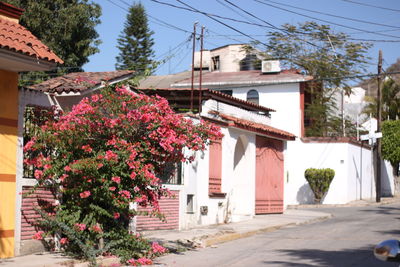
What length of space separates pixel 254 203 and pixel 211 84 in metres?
14.6

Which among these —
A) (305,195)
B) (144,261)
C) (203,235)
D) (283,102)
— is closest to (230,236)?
(203,235)

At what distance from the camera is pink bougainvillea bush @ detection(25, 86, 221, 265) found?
40.6 ft

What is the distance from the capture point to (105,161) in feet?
40.1

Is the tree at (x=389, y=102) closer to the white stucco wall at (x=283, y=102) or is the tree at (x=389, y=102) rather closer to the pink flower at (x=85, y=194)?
the white stucco wall at (x=283, y=102)

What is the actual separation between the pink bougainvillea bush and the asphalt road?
134 cm

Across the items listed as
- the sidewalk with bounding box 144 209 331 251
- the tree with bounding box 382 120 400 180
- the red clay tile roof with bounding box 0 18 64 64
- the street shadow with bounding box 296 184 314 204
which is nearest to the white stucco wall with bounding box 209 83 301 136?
the street shadow with bounding box 296 184 314 204

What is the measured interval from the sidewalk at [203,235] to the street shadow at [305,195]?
731cm

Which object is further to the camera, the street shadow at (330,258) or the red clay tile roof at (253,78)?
the red clay tile roof at (253,78)

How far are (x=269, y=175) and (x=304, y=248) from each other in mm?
11338

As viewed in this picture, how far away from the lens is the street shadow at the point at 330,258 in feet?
39.5

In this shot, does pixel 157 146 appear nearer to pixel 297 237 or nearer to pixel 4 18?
pixel 4 18

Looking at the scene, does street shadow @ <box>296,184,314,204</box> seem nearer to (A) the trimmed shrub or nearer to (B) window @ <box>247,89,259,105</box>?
(A) the trimmed shrub

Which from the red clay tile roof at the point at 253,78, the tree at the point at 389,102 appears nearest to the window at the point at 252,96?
the red clay tile roof at the point at 253,78

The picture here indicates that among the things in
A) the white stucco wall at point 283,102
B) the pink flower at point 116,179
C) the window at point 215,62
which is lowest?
the pink flower at point 116,179
